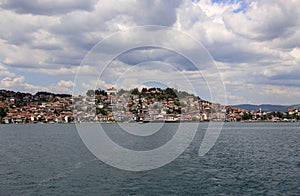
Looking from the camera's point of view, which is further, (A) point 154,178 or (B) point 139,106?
(B) point 139,106

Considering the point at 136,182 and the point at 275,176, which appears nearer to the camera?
the point at 136,182

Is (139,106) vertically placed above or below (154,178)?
above

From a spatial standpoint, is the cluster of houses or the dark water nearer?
the dark water

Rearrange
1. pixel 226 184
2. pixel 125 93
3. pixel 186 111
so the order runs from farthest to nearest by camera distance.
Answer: pixel 186 111, pixel 125 93, pixel 226 184

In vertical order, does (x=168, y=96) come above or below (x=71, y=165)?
above

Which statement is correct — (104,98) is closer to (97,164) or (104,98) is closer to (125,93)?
(125,93)

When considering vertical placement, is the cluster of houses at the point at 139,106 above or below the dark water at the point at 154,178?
above

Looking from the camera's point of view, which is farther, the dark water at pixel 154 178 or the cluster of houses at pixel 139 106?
the cluster of houses at pixel 139 106

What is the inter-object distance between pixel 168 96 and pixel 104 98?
26715mm

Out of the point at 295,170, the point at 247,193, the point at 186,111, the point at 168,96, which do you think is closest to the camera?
the point at 247,193

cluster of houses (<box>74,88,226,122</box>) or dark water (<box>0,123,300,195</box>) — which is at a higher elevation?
cluster of houses (<box>74,88,226,122</box>)

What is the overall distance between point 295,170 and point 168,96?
81.9 metres

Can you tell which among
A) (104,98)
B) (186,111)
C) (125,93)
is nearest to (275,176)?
(125,93)

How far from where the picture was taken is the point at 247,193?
75.0 feet
